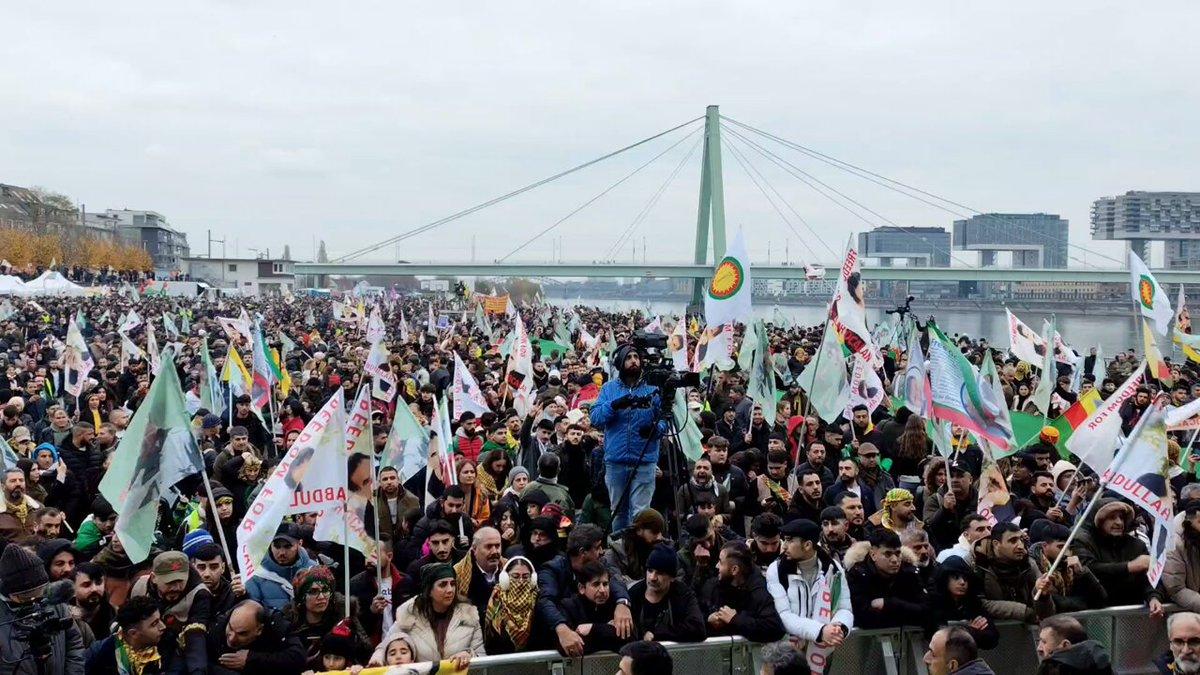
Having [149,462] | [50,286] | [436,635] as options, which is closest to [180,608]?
[436,635]

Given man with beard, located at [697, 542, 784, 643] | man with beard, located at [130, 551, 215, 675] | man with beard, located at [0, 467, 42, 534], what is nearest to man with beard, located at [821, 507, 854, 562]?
man with beard, located at [697, 542, 784, 643]

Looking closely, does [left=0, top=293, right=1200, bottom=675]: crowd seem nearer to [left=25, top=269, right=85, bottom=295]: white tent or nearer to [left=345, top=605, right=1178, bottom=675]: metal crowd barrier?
[left=345, top=605, right=1178, bottom=675]: metal crowd barrier

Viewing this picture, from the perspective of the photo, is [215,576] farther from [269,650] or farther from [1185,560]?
[1185,560]

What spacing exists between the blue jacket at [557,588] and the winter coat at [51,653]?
196 centimetres

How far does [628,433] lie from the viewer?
23.7 ft

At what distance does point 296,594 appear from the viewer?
5.41 m

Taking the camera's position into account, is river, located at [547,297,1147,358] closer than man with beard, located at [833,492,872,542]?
No

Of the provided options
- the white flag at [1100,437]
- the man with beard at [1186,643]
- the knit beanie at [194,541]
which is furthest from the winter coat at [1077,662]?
the knit beanie at [194,541]

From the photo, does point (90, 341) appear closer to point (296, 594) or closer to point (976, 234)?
point (296, 594)

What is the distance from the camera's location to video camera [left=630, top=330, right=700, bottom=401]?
649 cm

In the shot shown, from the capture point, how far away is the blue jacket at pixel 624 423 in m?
7.04

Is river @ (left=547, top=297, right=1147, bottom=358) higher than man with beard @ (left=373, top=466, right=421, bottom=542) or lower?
higher

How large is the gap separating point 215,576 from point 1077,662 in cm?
373

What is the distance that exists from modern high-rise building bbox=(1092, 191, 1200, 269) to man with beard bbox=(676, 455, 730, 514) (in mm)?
89480
